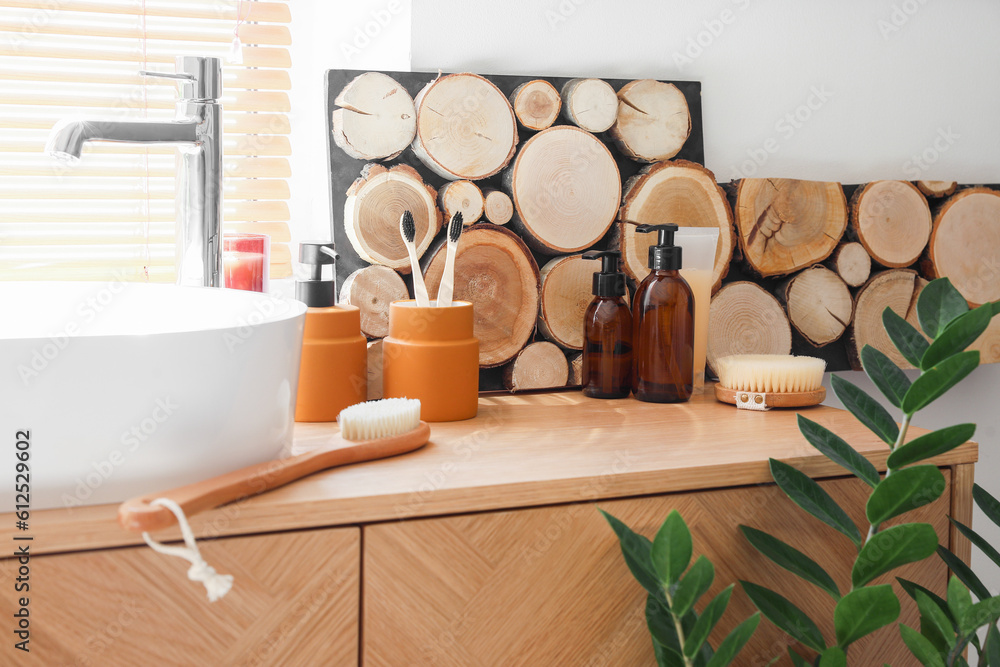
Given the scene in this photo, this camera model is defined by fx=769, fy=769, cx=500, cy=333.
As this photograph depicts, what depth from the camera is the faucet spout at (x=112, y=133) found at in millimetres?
718

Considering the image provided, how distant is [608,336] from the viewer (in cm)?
93

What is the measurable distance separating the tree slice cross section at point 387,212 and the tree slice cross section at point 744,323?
1.37 ft

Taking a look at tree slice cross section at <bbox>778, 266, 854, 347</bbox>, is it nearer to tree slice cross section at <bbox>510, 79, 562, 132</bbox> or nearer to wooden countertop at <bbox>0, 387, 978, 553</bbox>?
wooden countertop at <bbox>0, 387, 978, 553</bbox>

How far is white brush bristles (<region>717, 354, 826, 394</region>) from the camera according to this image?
89cm

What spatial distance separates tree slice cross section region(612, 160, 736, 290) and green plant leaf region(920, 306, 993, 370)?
43 centimetres

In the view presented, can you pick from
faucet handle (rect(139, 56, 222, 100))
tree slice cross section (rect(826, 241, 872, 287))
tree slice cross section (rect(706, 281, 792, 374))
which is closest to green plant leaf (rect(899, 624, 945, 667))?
tree slice cross section (rect(706, 281, 792, 374))

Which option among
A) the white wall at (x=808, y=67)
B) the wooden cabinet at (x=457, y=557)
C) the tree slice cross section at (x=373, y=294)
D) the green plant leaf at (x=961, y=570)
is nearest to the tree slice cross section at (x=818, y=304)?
the white wall at (x=808, y=67)

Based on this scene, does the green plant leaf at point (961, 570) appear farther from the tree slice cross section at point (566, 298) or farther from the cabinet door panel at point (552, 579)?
the tree slice cross section at point (566, 298)

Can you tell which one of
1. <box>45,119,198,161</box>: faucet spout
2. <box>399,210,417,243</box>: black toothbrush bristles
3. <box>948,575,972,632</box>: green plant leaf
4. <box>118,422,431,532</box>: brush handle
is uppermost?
<box>45,119,198,161</box>: faucet spout

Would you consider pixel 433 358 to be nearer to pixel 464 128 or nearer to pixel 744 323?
pixel 464 128

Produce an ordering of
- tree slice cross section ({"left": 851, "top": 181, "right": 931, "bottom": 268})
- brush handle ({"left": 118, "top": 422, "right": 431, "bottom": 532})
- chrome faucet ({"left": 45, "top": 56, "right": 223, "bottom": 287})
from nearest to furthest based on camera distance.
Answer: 1. brush handle ({"left": 118, "top": 422, "right": 431, "bottom": 532})
2. chrome faucet ({"left": 45, "top": 56, "right": 223, "bottom": 287})
3. tree slice cross section ({"left": 851, "top": 181, "right": 931, "bottom": 268})

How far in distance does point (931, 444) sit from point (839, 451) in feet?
0.23

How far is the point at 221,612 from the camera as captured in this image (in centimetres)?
55

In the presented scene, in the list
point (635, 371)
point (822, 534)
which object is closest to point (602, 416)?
point (635, 371)
